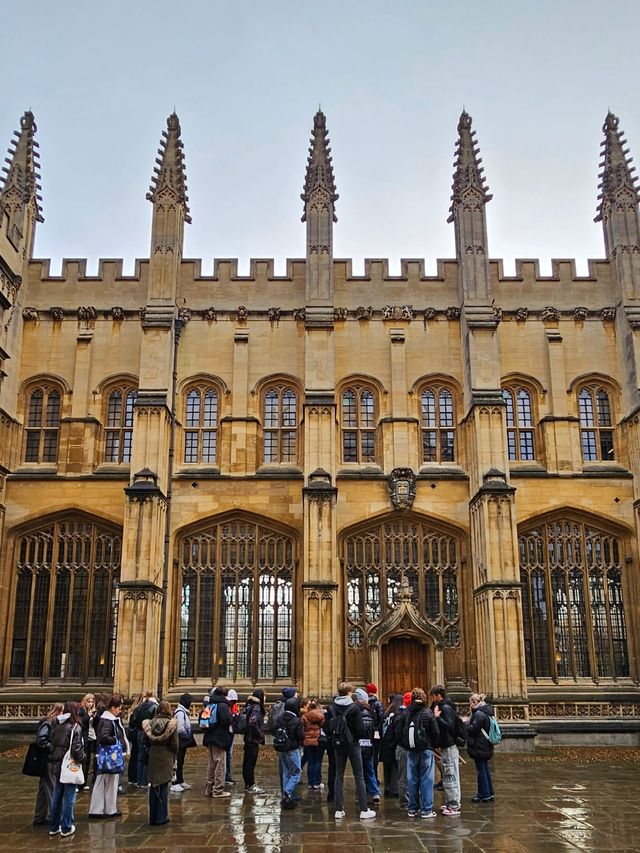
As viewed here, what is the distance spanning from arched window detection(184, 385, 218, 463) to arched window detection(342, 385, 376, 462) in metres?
3.80

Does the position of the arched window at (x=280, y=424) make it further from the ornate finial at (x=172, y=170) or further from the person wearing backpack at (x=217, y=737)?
the person wearing backpack at (x=217, y=737)

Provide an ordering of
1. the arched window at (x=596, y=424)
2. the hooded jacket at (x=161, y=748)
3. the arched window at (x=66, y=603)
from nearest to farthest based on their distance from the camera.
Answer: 1. the hooded jacket at (x=161, y=748)
2. the arched window at (x=66, y=603)
3. the arched window at (x=596, y=424)

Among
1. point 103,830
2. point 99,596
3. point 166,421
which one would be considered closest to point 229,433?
point 166,421

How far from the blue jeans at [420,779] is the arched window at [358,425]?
13172mm

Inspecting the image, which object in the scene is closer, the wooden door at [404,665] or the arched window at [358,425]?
the wooden door at [404,665]

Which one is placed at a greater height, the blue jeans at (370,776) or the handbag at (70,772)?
the handbag at (70,772)

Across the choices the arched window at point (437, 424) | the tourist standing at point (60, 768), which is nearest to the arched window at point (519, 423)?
the arched window at point (437, 424)

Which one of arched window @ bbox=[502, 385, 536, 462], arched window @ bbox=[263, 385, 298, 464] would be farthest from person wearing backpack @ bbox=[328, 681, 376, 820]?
arched window @ bbox=[502, 385, 536, 462]

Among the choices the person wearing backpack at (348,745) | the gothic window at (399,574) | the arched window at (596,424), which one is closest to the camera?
the person wearing backpack at (348,745)

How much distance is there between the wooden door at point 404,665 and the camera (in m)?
21.9

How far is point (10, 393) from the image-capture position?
23781mm

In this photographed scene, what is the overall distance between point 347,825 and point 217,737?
8.44 feet

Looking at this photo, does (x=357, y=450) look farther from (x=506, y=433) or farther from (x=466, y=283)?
(x=466, y=283)

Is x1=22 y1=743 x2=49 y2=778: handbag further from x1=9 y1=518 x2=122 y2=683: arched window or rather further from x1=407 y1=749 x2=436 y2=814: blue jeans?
x1=9 y1=518 x2=122 y2=683: arched window
